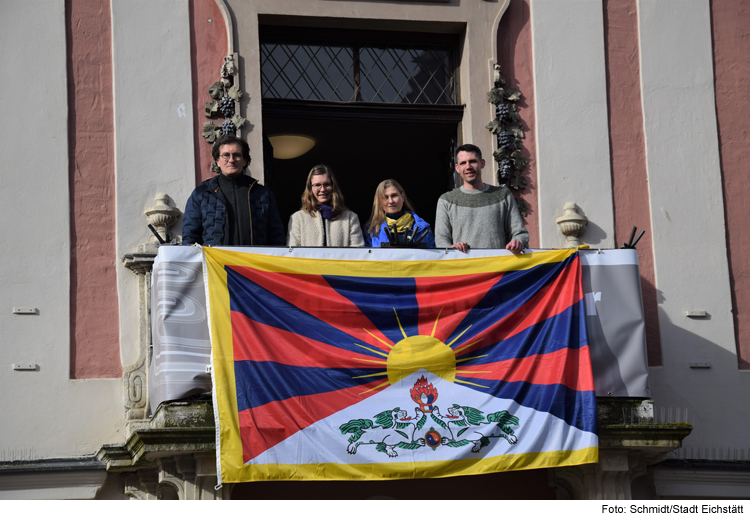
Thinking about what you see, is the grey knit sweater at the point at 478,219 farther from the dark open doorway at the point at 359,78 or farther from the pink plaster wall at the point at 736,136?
the pink plaster wall at the point at 736,136

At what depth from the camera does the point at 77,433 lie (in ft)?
30.9

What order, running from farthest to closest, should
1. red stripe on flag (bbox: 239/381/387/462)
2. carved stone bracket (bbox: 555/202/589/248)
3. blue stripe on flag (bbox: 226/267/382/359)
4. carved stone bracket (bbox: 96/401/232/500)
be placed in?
carved stone bracket (bbox: 555/202/589/248) → blue stripe on flag (bbox: 226/267/382/359) → carved stone bracket (bbox: 96/401/232/500) → red stripe on flag (bbox: 239/381/387/462)

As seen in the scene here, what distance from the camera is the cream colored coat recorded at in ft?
30.0

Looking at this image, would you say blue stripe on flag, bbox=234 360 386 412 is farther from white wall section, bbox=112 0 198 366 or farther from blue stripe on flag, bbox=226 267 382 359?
white wall section, bbox=112 0 198 366

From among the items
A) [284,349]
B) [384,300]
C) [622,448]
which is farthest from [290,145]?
[622,448]

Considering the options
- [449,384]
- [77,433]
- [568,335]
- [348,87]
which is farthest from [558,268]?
[77,433]

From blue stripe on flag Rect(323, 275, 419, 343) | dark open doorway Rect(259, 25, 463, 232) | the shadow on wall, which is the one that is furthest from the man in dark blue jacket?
the shadow on wall

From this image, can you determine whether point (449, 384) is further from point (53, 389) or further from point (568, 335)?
point (53, 389)

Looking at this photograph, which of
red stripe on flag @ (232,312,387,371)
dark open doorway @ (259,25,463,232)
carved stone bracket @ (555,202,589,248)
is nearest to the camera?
red stripe on flag @ (232,312,387,371)

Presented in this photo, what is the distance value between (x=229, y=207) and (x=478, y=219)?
176 centimetres

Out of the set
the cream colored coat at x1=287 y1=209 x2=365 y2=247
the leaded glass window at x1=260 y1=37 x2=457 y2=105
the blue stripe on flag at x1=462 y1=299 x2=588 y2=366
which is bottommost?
the blue stripe on flag at x1=462 y1=299 x2=588 y2=366

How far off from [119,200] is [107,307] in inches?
32.4

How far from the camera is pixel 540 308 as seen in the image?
8.91m

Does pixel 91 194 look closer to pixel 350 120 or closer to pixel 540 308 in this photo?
pixel 350 120
